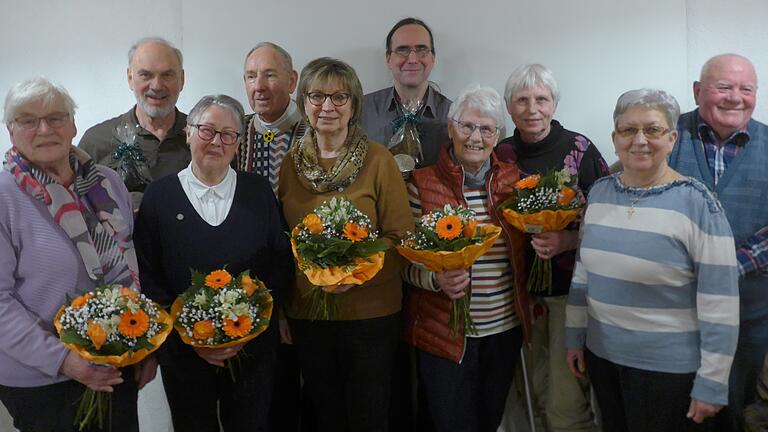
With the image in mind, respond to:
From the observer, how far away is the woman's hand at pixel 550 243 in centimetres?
251

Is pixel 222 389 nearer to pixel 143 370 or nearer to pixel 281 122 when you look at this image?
pixel 143 370

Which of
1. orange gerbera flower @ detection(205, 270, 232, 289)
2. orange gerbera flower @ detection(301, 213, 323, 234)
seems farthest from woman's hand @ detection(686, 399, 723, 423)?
orange gerbera flower @ detection(205, 270, 232, 289)

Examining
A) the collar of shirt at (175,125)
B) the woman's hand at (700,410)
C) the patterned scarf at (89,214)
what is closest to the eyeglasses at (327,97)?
the patterned scarf at (89,214)

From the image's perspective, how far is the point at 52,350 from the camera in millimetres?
1941

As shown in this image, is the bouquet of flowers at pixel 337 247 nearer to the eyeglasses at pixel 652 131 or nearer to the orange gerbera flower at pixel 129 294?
the orange gerbera flower at pixel 129 294

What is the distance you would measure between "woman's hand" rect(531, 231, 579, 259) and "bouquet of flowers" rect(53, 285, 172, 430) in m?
1.50

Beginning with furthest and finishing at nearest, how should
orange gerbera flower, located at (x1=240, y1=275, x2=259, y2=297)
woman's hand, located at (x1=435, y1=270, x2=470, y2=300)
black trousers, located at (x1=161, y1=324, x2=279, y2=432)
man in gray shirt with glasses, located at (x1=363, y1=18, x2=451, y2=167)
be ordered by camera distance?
man in gray shirt with glasses, located at (x1=363, y1=18, x2=451, y2=167)
woman's hand, located at (x1=435, y1=270, x2=470, y2=300)
black trousers, located at (x1=161, y1=324, x2=279, y2=432)
orange gerbera flower, located at (x1=240, y1=275, x2=259, y2=297)

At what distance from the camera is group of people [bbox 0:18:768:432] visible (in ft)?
6.62

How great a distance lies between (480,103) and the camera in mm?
2490

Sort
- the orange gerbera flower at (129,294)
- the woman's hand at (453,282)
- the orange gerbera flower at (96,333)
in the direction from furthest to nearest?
the woman's hand at (453,282)
the orange gerbera flower at (129,294)
the orange gerbera flower at (96,333)

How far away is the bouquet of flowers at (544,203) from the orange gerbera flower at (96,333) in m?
1.54

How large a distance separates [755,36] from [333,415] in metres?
2.96

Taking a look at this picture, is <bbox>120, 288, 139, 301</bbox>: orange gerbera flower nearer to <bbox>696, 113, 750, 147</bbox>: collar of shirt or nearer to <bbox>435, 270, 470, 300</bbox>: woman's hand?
<bbox>435, 270, 470, 300</bbox>: woman's hand

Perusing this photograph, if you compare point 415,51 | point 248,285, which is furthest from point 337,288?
point 415,51
